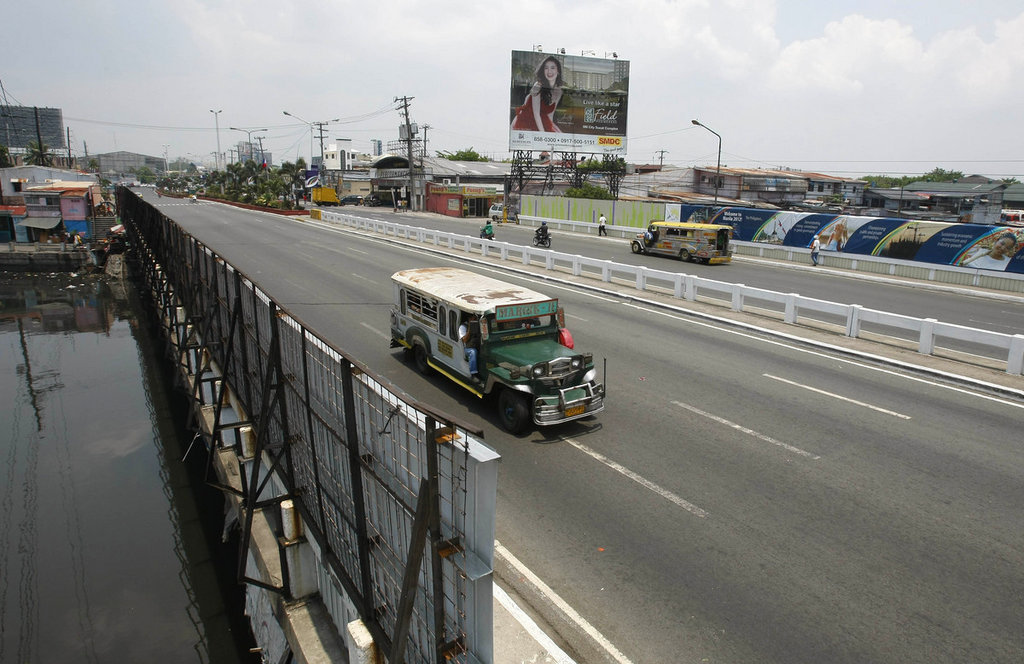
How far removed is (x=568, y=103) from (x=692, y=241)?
120 feet

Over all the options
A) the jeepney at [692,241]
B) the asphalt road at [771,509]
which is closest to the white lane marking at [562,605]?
the asphalt road at [771,509]

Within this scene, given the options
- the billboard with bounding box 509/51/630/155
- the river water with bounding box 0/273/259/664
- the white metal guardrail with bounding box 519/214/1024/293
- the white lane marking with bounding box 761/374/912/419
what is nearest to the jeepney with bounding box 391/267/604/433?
the white lane marking with bounding box 761/374/912/419

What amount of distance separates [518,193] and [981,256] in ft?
152

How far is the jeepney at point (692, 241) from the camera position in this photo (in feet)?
105

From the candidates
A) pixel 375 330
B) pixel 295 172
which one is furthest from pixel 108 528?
pixel 295 172

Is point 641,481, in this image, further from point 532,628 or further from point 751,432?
point 532,628

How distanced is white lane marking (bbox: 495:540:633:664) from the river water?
5.43 meters

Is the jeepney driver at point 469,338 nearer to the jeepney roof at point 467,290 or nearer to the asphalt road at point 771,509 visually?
the jeepney roof at point 467,290

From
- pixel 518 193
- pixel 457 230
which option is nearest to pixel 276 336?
pixel 457 230

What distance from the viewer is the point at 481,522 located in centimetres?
353

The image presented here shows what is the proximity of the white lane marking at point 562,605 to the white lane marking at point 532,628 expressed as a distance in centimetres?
38

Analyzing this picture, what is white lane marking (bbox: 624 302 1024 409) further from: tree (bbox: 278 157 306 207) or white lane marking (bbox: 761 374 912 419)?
tree (bbox: 278 157 306 207)

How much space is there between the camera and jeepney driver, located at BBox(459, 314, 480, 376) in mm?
10597

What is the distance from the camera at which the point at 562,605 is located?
6129 mm
